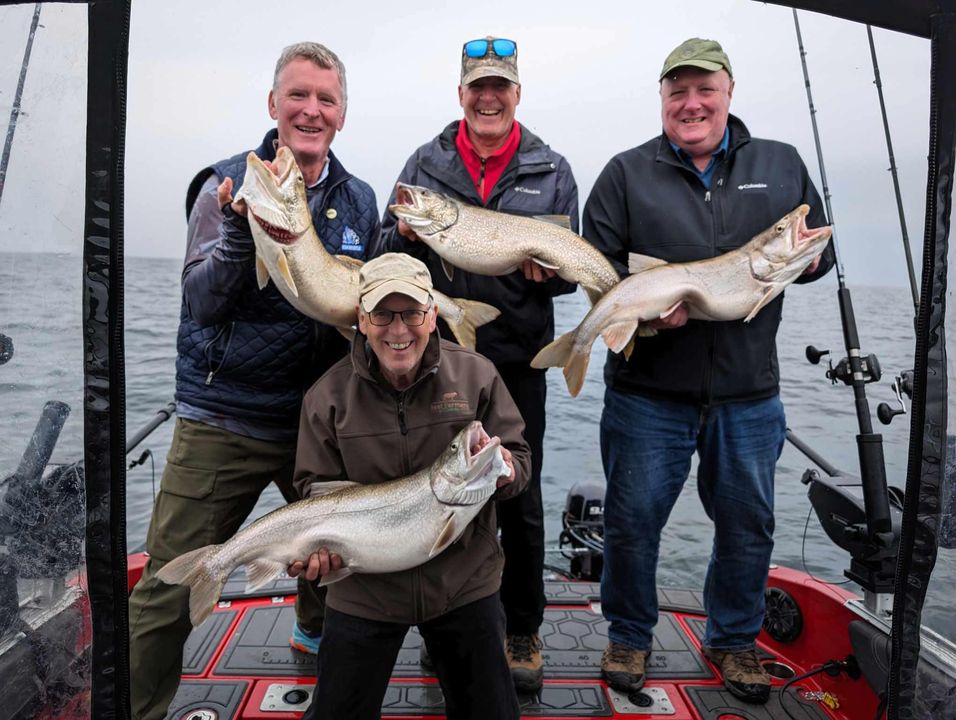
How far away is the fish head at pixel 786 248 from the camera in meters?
3.31

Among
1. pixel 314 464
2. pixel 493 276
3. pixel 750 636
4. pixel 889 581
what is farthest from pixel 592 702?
pixel 493 276

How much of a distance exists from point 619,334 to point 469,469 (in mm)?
1190

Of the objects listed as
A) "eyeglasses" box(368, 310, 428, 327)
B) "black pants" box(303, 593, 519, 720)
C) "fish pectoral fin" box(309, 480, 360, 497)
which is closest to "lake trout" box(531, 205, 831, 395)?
"eyeglasses" box(368, 310, 428, 327)

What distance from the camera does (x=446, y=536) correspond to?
9.16ft

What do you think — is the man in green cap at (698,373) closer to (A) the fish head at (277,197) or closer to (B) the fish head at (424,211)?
(B) the fish head at (424,211)

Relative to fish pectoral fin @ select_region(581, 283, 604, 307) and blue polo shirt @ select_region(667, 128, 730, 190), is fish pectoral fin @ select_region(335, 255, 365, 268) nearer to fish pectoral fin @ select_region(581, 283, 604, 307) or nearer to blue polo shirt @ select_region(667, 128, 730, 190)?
fish pectoral fin @ select_region(581, 283, 604, 307)

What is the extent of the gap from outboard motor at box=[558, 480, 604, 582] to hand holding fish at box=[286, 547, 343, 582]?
3432 millimetres

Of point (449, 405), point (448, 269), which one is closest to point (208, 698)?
point (449, 405)

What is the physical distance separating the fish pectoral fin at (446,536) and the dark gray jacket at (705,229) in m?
1.40

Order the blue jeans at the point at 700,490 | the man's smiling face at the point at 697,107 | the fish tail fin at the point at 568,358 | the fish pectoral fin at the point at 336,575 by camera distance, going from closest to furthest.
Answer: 1. the fish pectoral fin at the point at 336,575
2. the fish tail fin at the point at 568,358
3. the man's smiling face at the point at 697,107
4. the blue jeans at the point at 700,490

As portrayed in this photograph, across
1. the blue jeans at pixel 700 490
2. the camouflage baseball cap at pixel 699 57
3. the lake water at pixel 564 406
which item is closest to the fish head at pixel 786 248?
the lake water at pixel 564 406

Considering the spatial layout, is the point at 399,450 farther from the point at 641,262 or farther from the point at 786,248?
the point at 786,248

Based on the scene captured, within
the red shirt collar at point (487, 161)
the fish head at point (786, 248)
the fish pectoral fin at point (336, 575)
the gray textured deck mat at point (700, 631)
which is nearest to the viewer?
the fish pectoral fin at point (336, 575)

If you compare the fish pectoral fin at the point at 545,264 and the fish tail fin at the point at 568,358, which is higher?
the fish pectoral fin at the point at 545,264
